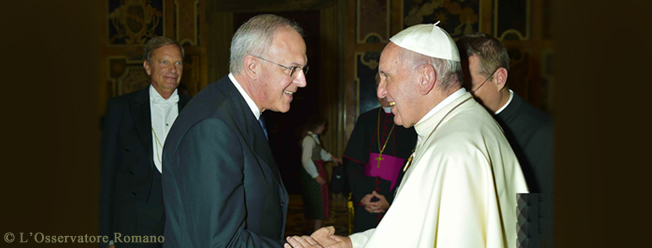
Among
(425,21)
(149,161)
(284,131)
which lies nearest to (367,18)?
(425,21)

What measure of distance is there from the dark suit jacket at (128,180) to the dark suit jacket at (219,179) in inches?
56.6

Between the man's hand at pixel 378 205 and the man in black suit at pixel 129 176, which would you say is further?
the man's hand at pixel 378 205

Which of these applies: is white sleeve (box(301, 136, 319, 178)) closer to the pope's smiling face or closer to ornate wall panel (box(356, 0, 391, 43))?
ornate wall panel (box(356, 0, 391, 43))

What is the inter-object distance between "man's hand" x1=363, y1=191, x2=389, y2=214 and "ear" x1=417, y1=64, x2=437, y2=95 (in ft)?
6.40

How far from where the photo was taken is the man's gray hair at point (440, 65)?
5.94 feet

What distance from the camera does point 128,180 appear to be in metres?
3.09

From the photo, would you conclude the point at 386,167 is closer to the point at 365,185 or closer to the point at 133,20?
the point at 365,185

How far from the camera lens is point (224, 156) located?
1618 millimetres

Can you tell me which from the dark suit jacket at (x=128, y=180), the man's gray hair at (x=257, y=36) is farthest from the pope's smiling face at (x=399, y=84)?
the dark suit jacket at (x=128, y=180)

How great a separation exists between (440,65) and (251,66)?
0.81 metres

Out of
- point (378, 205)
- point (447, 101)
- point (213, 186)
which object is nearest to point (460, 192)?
point (447, 101)

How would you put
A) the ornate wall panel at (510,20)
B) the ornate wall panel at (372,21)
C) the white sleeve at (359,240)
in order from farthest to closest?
the ornate wall panel at (372,21)
the ornate wall panel at (510,20)
the white sleeve at (359,240)

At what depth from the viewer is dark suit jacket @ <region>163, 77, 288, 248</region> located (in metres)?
1.60

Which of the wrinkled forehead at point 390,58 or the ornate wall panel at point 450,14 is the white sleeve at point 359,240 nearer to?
the wrinkled forehead at point 390,58
